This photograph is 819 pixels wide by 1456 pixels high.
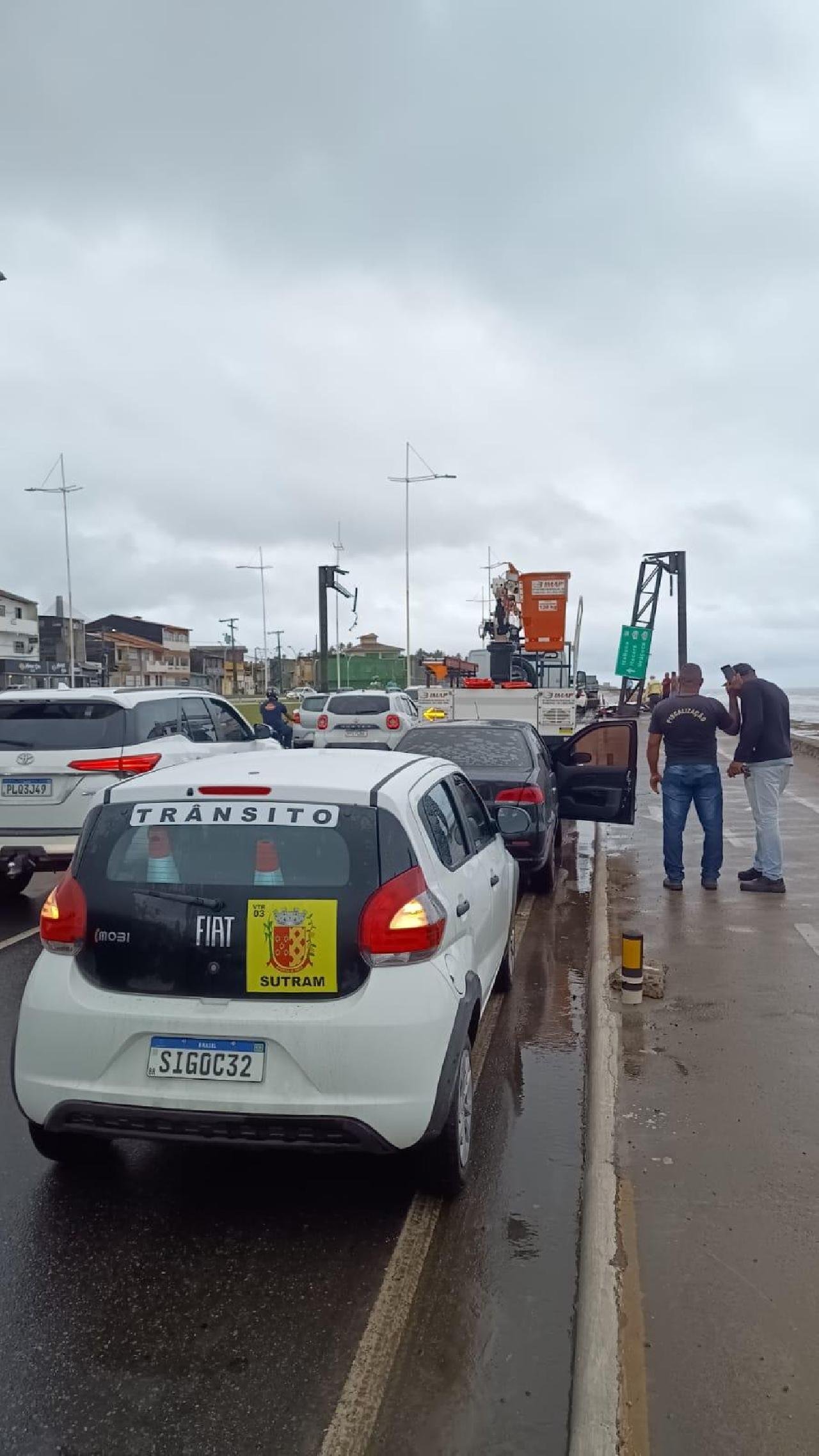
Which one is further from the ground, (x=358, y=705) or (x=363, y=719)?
(x=358, y=705)

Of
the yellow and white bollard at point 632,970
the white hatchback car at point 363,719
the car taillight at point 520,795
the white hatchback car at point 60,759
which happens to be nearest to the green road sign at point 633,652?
the white hatchback car at point 363,719

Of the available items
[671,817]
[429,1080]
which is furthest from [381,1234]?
[671,817]

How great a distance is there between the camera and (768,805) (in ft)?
29.1

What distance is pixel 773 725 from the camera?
8797 mm

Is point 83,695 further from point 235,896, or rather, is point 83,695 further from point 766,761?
point 766,761

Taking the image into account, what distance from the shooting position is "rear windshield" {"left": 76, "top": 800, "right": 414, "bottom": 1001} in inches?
136

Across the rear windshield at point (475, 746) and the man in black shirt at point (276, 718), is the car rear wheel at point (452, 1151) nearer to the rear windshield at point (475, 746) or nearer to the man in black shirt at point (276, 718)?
the rear windshield at point (475, 746)

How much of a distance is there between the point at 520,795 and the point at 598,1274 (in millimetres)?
5412

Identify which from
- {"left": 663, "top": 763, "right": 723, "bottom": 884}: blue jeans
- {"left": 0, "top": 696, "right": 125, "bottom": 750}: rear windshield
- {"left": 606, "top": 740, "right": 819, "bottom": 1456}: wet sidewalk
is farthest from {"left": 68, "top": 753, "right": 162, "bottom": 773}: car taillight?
{"left": 663, "top": 763, "right": 723, "bottom": 884}: blue jeans

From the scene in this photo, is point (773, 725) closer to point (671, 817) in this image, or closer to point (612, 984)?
point (671, 817)

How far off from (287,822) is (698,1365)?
2.03 metres

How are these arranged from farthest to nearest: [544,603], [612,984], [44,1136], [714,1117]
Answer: [544,603]
[612,984]
[714,1117]
[44,1136]

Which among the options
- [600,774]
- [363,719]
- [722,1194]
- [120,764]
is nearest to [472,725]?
[600,774]

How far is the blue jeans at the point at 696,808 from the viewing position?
8961 mm
